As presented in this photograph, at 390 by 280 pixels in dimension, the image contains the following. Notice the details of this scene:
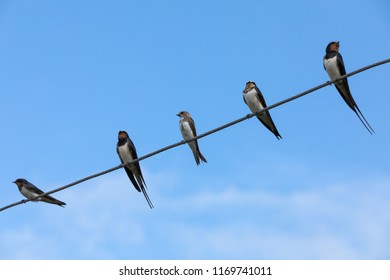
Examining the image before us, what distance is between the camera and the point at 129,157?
28.7 ft

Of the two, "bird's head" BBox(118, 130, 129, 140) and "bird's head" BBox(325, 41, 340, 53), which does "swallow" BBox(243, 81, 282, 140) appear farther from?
"bird's head" BBox(118, 130, 129, 140)

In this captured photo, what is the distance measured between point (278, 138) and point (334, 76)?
95cm

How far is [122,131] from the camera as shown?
898 cm

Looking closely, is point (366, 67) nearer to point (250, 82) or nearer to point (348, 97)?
point (348, 97)

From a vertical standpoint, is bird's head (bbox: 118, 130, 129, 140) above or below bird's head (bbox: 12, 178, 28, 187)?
above

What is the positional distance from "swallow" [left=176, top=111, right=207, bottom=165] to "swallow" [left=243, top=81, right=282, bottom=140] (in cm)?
78

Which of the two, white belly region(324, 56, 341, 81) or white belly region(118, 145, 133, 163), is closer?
white belly region(324, 56, 341, 81)

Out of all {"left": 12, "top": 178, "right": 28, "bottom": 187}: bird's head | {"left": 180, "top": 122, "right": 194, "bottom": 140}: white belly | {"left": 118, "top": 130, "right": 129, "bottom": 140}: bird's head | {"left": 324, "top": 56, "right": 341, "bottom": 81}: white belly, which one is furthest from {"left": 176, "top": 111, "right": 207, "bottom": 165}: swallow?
{"left": 12, "top": 178, "right": 28, "bottom": 187}: bird's head

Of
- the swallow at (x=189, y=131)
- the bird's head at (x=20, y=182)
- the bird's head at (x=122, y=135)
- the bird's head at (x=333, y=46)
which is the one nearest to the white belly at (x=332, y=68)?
the bird's head at (x=333, y=46)

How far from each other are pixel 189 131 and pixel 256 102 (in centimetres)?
94

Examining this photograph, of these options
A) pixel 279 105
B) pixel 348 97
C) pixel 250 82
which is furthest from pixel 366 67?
pixel 250 82

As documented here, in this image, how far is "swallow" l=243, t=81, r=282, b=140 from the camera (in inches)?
344
